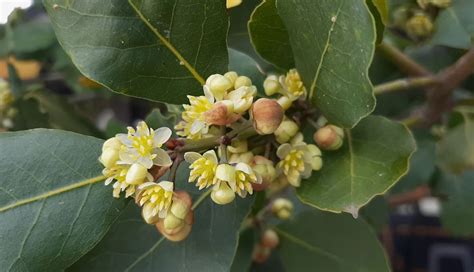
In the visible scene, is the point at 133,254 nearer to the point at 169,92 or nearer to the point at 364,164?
the point at 169,92

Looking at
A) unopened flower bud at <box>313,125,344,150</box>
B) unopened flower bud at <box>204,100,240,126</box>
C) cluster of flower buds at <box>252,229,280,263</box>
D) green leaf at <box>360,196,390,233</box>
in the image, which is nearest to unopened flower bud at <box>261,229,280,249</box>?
cluster of flower buds at <box>252,229,280,263</box>

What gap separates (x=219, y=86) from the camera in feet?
2.28

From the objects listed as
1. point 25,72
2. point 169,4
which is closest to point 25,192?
point 169,4

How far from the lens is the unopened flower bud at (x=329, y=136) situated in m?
0.76

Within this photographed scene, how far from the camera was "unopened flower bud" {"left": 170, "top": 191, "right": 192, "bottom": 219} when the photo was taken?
0.69 meters

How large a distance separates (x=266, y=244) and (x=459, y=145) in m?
0.43

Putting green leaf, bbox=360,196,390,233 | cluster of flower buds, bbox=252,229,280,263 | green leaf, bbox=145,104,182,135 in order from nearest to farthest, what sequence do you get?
green leaf, bbox=145,104,182,135 → cluster of flower buds, bbox=252,229,280,263 → green leaf, bbox=360,196,390,233

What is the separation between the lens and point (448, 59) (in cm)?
130

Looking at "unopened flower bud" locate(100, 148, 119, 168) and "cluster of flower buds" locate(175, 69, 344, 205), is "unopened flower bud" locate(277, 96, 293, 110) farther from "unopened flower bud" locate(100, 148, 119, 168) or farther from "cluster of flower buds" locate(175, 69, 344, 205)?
"unopened flower bud" locate(100, 148, 119, 168)

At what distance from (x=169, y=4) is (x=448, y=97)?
0.69 meters

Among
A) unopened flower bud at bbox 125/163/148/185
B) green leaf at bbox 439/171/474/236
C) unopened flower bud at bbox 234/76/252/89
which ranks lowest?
green leaf at bbox 439/171/474/236

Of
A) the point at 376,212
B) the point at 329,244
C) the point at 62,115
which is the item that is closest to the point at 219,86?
the point at 329,244

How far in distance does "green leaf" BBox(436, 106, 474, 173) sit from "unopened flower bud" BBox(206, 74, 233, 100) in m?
0.68

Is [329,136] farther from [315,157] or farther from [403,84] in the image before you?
[403,84]
